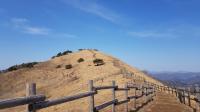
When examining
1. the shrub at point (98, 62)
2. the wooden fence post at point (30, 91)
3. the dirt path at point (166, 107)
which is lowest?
the dirt path at point (166, 107)

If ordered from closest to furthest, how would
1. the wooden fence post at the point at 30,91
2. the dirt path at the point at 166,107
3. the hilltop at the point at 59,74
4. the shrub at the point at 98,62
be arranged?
the wooden fence post at the point at 30,91 < the dirt path at the point at 166,107 < the hilltop at the point at 59,74 < the shrub at the point at 98,62

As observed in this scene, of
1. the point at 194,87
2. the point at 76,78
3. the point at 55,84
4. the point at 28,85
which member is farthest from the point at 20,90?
the point at 28,85

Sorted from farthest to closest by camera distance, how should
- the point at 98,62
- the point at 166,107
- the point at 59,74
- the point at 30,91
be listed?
the point at 59,74 → the point at 98,62 → the point at 166,107 → the point at 30,91

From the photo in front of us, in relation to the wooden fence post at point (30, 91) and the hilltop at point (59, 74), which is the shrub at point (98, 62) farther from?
the wooden fence post at point (30, 91)

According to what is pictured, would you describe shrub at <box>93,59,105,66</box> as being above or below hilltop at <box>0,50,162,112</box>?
above

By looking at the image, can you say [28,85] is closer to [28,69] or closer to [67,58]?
[28,69]

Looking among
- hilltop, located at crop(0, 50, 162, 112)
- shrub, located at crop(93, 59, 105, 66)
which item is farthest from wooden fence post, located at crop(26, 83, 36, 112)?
shrub, located at crop(93, 59, 105, 66)

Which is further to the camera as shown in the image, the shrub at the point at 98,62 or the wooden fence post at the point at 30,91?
the shrub at the point at 98,62

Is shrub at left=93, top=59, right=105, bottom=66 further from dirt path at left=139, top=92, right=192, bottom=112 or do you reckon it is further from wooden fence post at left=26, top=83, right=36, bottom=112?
wooden fence post at left=26, top=83, right=36, bottom=112

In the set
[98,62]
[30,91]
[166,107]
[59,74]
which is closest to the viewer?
[30,91]

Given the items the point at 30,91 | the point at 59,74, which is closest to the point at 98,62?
the point at 59,74

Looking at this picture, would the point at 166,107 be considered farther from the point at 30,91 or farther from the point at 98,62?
the point at 98,62

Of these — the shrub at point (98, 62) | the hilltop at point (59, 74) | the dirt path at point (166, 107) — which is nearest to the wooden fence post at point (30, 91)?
the dirt path at point (166, 107)

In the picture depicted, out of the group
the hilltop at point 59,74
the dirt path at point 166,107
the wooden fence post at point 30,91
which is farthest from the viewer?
the hilltop at point 59,74
